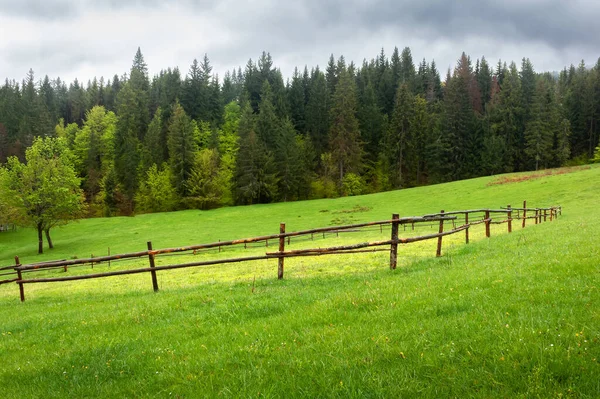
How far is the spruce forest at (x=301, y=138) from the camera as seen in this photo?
75562 millimetres

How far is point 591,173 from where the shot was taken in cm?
5097

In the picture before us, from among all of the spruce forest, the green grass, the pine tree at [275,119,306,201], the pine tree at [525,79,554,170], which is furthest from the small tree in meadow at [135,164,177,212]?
the pine tree at [525,79,554,170]

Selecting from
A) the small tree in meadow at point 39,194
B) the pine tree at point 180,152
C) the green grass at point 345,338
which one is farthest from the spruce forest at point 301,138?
the green grass at point 345,338

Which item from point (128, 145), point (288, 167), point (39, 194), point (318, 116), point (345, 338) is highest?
point (318, 116)

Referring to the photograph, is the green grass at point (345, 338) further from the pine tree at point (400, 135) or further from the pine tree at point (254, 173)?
the pine tree at point (400, 135)

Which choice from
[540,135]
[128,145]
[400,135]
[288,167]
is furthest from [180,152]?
[540,135]

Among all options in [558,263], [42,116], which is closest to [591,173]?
[558,263]

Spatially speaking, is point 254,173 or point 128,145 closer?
point 254,173

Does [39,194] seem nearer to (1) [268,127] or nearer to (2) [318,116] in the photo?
(1) [268,127]

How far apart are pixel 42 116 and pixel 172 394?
111 m

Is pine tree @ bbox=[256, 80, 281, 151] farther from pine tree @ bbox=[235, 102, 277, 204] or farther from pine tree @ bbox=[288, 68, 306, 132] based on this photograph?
pine tree @ bbox=[288, 68, 306, 132]

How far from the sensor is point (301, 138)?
312 feet

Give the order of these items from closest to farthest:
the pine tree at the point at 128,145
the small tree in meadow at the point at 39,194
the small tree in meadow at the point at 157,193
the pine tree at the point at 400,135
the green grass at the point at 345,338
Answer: the green grass at the point at 345,338
the small tree in meadow at the point at 39,194
the small tree in meadow at the point at 157,193
the pine tree at the point at 128,145
the pine tree at the point at 400,135

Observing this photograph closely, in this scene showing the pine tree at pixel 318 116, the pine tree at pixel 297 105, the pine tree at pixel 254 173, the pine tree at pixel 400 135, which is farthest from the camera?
the pine tree at pixel 297 105
